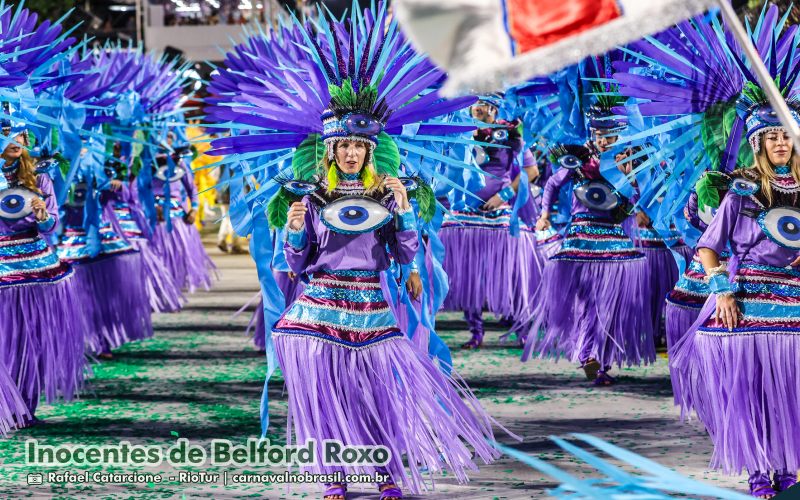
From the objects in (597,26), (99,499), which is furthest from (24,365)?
(597,26)

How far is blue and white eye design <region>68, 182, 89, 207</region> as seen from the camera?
31.9 ft

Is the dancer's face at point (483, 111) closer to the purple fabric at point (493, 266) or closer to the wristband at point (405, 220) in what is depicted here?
the purple fabric at point (493, 266)

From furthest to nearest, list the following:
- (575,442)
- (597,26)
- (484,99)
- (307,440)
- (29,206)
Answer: (484,99)
(29,206)
(575,442)
(307,440)
(597,26)

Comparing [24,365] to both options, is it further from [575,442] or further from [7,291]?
[575,442]

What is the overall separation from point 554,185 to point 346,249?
3537mm

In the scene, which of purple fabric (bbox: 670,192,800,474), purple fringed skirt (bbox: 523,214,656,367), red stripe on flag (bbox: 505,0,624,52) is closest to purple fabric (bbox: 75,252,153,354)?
purple fringed skirt (bbox: 523,214,656,367)

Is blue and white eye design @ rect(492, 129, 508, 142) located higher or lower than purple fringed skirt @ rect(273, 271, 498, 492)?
higher

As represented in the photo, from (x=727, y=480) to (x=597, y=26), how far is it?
147 inches

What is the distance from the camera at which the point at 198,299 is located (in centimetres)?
1442

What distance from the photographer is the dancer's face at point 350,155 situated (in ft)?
18.2

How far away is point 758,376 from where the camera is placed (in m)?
5.36

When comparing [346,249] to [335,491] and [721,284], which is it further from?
[721,284]

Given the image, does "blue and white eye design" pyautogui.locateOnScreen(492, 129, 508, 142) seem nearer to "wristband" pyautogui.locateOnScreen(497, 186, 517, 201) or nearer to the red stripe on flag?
"wristband" pyautogui.locateOnScreen(497, 186, 517, 201)

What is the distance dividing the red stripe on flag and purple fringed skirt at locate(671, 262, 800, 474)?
124 inches
